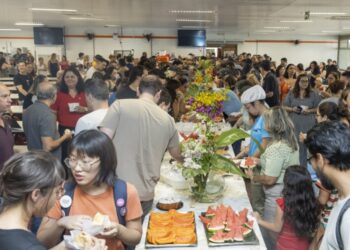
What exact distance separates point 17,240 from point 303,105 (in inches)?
186

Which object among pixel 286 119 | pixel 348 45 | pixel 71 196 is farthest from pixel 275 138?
pixel 348 45

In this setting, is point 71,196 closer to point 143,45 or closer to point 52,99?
point 52,99

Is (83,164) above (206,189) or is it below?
above

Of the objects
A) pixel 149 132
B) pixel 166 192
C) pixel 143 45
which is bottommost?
pixel 166 192

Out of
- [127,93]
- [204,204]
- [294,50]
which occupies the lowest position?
[204,204]

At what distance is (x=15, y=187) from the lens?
125cm

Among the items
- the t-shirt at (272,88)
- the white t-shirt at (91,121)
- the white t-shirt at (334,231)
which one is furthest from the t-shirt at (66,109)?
the t-shirt at (272,88)

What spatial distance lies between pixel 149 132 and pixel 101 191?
27.1 inches

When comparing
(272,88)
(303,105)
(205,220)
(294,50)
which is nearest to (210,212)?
(205,220)

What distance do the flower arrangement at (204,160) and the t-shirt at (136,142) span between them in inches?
7.8

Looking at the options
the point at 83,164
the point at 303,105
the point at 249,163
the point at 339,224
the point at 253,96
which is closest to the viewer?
the point at 339,224

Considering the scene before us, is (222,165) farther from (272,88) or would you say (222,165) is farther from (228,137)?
(272,88)

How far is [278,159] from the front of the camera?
2.68 m

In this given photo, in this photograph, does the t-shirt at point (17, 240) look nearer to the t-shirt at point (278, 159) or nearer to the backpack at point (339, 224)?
the backpack at point (339, 224)
